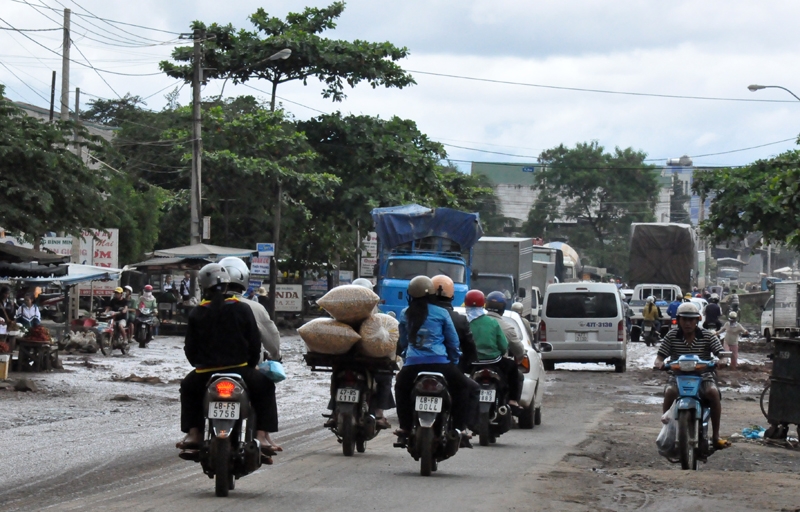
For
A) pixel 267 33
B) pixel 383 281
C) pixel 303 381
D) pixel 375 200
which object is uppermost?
pixel 267 33

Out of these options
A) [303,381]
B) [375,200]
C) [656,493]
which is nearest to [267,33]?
[375,200]

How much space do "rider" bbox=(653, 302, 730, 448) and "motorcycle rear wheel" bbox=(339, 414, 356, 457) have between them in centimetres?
275

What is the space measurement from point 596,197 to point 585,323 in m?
72.4

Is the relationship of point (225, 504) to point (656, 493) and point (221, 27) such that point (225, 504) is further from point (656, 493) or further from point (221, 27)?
point (221, 27)

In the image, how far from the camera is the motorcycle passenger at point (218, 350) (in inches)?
322

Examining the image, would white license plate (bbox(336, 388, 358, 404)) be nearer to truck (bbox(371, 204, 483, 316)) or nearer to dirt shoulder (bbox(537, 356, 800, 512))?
dirt shoulder (bbox(537, 356, 800, 512))

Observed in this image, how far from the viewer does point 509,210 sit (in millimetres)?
122625

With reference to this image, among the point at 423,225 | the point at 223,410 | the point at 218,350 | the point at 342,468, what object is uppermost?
the point at 423,225

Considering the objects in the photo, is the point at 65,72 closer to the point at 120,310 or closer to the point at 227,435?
the point at 120,310

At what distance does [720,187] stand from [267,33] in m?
17.6

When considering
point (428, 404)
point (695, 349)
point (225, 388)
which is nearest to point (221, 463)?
point (225, 388)

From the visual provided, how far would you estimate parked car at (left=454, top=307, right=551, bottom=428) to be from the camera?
45.2 feet

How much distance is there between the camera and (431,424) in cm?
955

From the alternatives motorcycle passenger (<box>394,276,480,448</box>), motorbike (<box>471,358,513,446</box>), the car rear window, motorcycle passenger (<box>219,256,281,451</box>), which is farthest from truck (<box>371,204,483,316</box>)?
motorcycle passenger (<box>219,256,281,451</box>)
